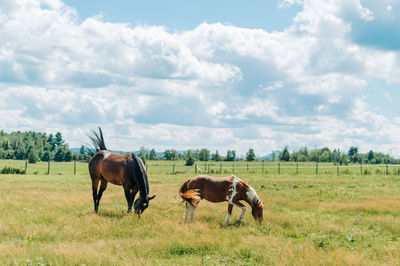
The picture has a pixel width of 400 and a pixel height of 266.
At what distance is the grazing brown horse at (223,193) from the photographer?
11555mm

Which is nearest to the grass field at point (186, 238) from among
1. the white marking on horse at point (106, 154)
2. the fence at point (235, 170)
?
the white marking on horse at point (106, 154)

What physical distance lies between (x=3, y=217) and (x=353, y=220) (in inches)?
513

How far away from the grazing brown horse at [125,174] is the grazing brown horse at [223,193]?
1462 mm

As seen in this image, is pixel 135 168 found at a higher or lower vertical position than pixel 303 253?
higher

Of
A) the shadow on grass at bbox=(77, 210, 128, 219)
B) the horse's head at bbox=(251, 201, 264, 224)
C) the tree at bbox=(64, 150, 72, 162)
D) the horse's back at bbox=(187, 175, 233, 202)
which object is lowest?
the tree at bbox=(64, 150, 72, 162)

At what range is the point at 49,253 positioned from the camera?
7699 mm

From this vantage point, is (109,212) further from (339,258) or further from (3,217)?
(339,258)

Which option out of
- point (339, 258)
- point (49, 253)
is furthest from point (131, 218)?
point (339, 258)

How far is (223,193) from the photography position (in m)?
11.7

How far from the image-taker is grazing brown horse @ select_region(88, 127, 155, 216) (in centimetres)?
1201

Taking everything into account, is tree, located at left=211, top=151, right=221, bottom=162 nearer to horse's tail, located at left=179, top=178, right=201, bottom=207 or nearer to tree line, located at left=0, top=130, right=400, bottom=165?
tree line, located at left=0, top=130, right=400, bottom=165

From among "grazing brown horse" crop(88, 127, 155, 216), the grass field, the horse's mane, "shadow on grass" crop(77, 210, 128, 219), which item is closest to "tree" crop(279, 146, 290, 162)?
the grass field

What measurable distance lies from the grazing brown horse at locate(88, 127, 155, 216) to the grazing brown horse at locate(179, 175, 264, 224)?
4.80 feet

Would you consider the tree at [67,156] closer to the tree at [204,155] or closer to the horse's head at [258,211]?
the tree at [204,155]
